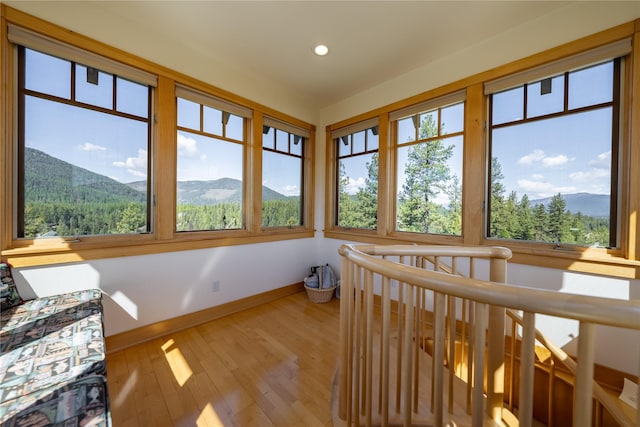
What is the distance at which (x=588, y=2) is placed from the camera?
5.98 ft

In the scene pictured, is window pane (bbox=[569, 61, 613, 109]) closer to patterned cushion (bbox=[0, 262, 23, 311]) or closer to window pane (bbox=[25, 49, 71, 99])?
window pane (bbox=[25, 49, 71, 99])

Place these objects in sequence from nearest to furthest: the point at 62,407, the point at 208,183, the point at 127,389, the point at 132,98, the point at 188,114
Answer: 1. the point at 62,407
2. the point at 127,389
3. the point at 132,98
4. the point at 188,114
5. the point at 208,183

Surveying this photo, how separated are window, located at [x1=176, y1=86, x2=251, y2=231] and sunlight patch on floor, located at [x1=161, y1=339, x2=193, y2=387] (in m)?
1.07

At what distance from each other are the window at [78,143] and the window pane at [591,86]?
3.56 metres

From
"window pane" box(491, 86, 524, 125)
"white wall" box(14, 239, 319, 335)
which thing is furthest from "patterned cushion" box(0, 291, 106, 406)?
→ "window pane" box(491, 86, 524, 125)

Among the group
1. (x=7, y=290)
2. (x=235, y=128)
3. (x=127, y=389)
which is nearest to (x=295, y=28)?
(x=235, y=128)

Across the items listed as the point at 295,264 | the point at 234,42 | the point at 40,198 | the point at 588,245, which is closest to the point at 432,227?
the point at 588,245

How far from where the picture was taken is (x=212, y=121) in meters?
2.75

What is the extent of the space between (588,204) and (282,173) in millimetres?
3109

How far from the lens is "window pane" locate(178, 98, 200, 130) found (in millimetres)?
2502

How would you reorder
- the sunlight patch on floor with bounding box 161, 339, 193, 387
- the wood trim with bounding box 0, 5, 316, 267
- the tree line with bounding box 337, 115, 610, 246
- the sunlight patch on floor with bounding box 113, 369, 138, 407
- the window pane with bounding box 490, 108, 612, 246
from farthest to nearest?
the tree line with bounding box 337, 115, 610, 246 < the window pane with bounding box 490, 108, 612, 246 < the sunlight patch on floor with bounding box 161, 339, 193, 387 < the wood trim with bounding box 0, 5, 316, 267 < the sunlight patch on floor with bounding box 113, 369, 138, 407

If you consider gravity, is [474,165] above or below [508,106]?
below

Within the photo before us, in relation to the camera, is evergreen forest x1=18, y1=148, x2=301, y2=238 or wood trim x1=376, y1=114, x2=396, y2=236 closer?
evergreen forest x1=18, y1=148, x2=301, y2=238

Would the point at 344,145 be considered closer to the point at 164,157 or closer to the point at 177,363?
the point at 164,157
